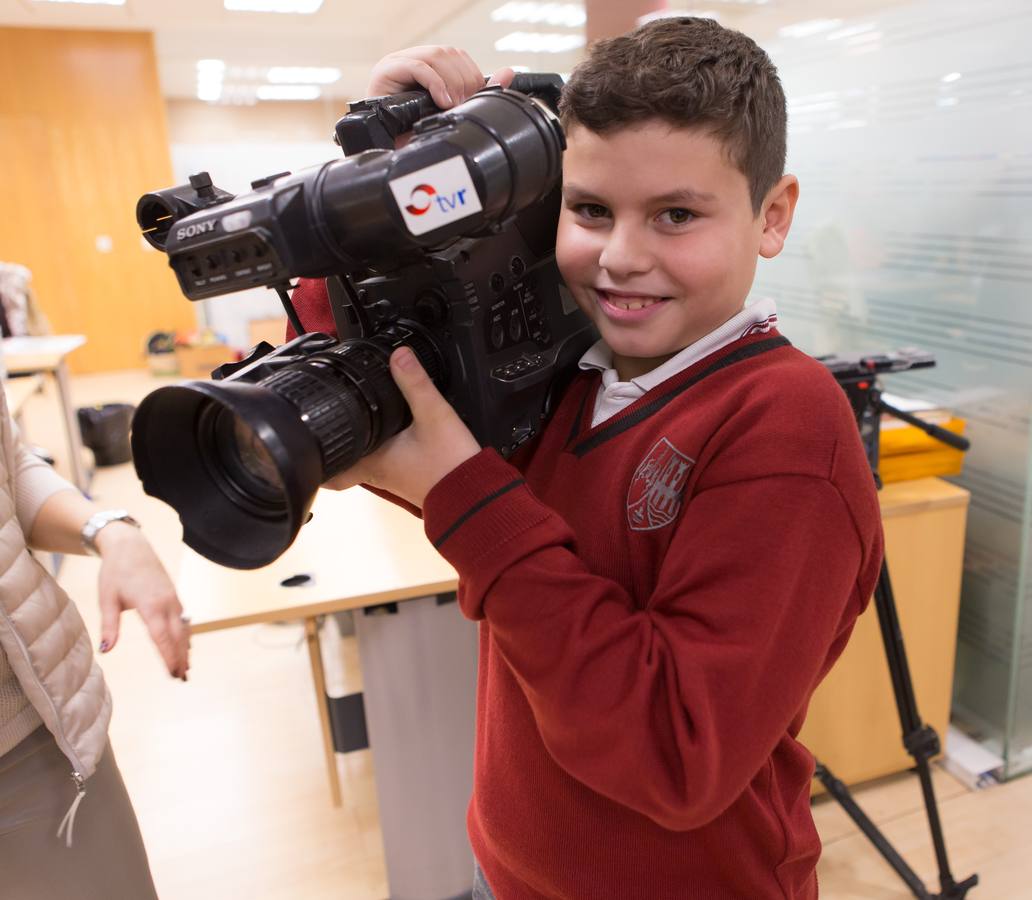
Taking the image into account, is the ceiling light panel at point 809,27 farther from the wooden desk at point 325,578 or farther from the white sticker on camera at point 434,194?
the white sticker on camera at point 434,194

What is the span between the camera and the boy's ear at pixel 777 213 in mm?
615

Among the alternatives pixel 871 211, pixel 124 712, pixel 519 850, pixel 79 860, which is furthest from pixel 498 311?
pixel 124 712

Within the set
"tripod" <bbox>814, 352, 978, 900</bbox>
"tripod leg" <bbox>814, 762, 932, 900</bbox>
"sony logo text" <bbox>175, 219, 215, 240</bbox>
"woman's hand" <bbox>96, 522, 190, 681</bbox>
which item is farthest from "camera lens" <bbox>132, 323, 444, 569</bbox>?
"tripod leg" <bbox>814, 762, 932, 900</bbox>

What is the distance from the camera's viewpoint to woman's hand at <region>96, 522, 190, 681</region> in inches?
36.4

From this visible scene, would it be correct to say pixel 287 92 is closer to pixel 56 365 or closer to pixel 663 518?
pixel 56 365

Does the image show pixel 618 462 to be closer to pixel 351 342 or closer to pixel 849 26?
pixel 351 342

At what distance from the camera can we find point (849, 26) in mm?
2020

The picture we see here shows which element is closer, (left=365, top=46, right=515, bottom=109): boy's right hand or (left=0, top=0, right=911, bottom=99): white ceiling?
(left=365, top=46, right=515, bottom=109): boy's right hand

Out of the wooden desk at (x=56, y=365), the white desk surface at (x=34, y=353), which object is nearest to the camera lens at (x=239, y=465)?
the white desk surface at (x=34, y=353)

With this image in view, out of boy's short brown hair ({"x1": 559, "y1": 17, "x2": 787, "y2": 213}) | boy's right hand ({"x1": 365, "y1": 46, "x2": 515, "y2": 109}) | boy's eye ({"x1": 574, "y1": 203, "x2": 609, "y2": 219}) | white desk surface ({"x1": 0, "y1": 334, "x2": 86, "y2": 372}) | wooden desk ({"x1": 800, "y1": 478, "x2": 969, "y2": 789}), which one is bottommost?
wooden desk ({"x1": 800, "y1": 478, "x2": 969, "y2": 789})

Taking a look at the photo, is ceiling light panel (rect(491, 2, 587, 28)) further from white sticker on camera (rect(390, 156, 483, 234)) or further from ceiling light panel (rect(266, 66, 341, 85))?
ceiling light panel (rect(266, 66, 341, 85))

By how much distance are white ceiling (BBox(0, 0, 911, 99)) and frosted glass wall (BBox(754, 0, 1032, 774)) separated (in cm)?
202

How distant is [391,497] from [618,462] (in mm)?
291

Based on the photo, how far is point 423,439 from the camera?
57 centimetres
